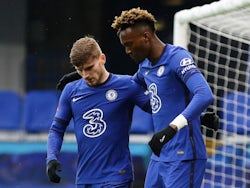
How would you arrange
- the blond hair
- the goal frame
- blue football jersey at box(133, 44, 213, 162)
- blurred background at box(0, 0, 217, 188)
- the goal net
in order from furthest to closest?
1. blurred background at box(0, 0, 217, 188)
2. the goal net
3. the goal frame
4. the blond hair
5. blue football jersey at box(133, 44, 213, 162)

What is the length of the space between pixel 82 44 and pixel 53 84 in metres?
4.98

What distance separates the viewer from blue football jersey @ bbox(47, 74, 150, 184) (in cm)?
472

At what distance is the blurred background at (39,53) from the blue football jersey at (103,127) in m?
4.45

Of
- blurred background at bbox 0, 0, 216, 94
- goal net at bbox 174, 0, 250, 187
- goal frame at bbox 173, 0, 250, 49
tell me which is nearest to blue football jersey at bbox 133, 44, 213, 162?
goal frame at bbox 173, 0, 250, 49

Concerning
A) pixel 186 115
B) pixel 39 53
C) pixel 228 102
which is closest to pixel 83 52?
pixel 186 115

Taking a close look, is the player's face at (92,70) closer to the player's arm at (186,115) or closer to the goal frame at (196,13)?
the player's arm at (186,115)

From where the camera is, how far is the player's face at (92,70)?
4641mm

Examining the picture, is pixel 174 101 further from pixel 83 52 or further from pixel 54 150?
pixel 54 150

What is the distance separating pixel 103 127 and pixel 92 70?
31 centimetres

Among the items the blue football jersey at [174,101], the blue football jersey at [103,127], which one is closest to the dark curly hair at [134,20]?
the blue football jersey at [174,101]

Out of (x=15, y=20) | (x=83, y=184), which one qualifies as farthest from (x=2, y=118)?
(x=83, y=184)

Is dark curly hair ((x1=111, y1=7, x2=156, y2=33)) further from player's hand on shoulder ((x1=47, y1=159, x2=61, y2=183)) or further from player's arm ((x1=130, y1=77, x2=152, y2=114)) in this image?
player's hand on shoulder ((x1=47, y1=159, x2=61, y2=183))

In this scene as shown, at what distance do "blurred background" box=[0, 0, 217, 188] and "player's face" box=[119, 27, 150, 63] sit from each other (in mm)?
4762

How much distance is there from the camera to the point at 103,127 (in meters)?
4.73
